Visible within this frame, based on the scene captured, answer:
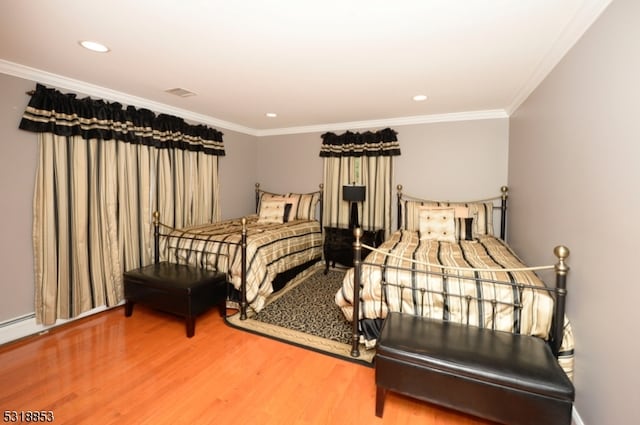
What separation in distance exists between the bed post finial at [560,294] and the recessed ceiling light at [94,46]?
3.16 meters

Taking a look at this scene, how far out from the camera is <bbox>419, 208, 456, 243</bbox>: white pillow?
3285 millimetres

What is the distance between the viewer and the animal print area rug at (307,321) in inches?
93.3

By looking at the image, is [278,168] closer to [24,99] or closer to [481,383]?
[24,99]

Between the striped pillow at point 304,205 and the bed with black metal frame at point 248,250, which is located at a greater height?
the striped pillow at point 304,205

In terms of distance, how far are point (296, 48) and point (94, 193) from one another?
237cm

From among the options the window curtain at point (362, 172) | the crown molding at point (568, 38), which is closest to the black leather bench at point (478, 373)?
the crown molding at point (568, 38)

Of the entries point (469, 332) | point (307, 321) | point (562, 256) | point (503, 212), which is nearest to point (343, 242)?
point (307, 321)

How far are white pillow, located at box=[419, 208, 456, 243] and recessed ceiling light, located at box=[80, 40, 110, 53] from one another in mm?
3274

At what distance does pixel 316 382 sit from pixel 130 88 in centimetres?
314

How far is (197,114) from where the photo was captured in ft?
12.8

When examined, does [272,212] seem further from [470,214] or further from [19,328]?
[19,328]

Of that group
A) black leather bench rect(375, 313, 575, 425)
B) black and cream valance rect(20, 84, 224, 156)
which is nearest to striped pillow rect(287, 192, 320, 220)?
black and cream valance rect(20, 84, 224, 156)

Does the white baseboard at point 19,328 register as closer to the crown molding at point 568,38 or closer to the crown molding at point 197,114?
the crown molding at point 197,114

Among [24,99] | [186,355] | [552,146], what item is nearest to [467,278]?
[552,146]
